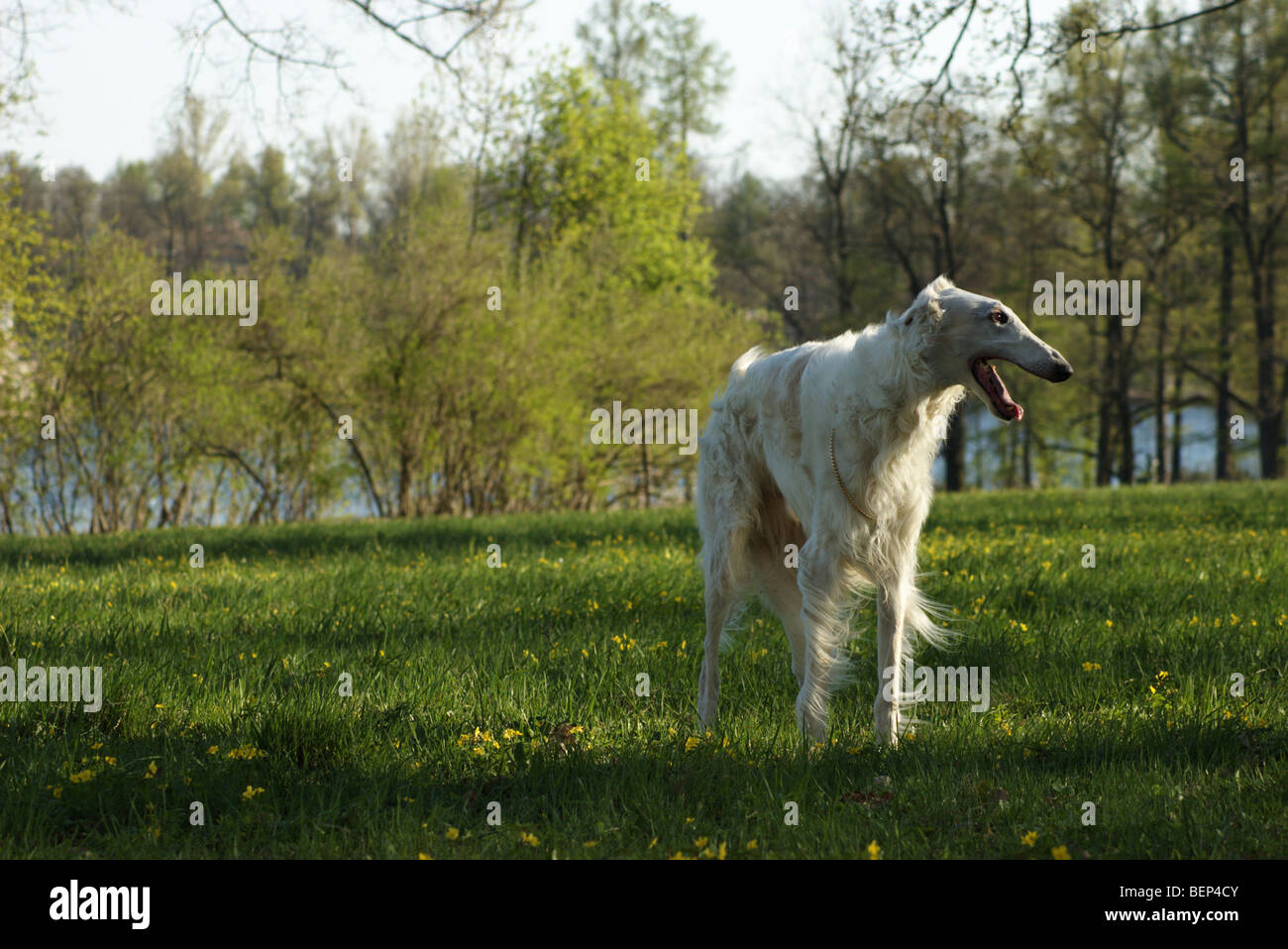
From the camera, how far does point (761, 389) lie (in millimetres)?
5109

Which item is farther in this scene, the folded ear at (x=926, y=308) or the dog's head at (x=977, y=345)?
the folded ear at (x=926, y=308)

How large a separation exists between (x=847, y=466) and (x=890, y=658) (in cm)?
Answer: 86

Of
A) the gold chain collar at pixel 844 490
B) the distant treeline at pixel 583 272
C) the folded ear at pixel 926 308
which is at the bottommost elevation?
the gold chain collar at pixel 844 490

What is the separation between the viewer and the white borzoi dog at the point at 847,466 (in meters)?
4.16

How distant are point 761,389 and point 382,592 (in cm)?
363

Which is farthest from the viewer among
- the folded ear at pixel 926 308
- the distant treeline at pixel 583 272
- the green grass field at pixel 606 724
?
the distant treeline at pixel 583 272

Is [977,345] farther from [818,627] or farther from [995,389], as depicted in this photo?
[818,627]

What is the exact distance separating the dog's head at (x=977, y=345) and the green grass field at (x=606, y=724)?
147 cm

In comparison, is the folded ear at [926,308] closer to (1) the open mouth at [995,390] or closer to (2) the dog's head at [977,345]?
(2) the dog's head at [977,345]

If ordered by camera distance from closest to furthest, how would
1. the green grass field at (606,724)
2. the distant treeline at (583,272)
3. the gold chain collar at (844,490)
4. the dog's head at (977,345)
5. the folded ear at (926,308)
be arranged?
the green grass field at (606,724)
the dog's head at (977,345)
the folded ear at (926,308)
the gold chain collar at (844,490)
the distant treeline at (583,272)

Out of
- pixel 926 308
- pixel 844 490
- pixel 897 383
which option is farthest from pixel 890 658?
pixel 926 308

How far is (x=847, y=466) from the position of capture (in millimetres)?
4422

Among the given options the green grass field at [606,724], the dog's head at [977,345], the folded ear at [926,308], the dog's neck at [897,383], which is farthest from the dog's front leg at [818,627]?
the folded ear at [926,308]

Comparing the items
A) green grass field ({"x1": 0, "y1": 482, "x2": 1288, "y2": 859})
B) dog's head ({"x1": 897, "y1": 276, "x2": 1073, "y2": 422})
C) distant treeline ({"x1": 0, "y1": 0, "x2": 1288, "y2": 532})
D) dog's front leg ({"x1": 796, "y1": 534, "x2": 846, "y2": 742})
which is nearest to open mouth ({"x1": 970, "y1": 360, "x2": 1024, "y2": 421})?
dog's head ({"x1": 897, "y1": 276, "x2": 1073, "y2": 422})
